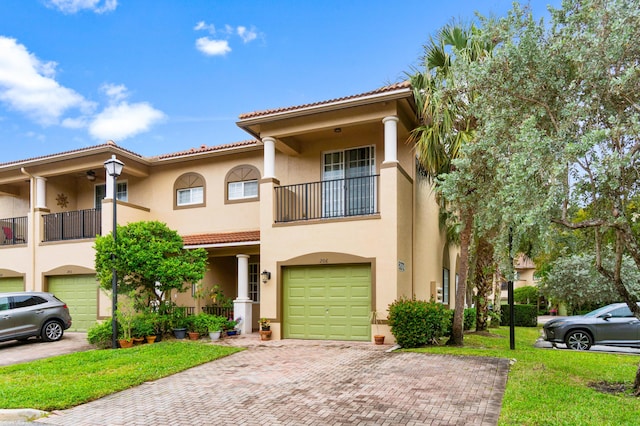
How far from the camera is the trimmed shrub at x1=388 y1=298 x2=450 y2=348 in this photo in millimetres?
11773

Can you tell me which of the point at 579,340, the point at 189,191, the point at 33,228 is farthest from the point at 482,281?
the point at 33,228

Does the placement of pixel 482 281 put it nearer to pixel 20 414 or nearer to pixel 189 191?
pixel 189 191

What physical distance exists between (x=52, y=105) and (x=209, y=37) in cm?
1167

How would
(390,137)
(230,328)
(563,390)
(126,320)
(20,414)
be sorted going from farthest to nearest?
(230,328) → (126,320) → (390,137) → (563,390) → (20,414)

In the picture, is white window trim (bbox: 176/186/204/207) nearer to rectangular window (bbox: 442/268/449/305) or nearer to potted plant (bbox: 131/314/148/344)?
potted plant (bbox: 131/314/148/344)

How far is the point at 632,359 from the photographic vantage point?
39.1ft

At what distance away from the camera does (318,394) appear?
7.88m

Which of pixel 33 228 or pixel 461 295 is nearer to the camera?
pixel 461 295

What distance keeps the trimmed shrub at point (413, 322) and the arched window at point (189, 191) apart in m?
9.00

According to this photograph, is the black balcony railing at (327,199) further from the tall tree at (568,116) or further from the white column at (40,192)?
the white column at (40,192)

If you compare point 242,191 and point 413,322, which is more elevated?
point 242,191

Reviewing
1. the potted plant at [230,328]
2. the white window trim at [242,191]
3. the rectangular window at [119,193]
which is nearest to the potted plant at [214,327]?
the potted plant at [230,328]

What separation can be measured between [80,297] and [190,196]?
550 centimetres

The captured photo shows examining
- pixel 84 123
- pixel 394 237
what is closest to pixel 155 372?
pixel 394 237
